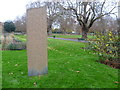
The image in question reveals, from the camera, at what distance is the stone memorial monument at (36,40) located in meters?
3.22

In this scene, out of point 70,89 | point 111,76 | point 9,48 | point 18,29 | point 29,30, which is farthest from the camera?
point 18,29

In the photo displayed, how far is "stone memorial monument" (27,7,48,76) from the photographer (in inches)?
127

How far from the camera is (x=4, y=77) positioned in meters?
3.35

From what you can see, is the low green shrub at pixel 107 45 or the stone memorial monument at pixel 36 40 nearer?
the stone memorial monument at pixel 36 40

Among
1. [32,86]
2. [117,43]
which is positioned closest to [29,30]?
[32,86]

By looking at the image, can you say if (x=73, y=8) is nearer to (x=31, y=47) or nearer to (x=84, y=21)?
(x=84, y=21)

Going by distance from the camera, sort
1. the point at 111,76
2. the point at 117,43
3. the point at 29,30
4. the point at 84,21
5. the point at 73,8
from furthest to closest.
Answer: the point at 84,21
the point at 73,8
the point at 117,43
the point at 111,76
the point at 29,30

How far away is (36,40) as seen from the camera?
3.25 meters

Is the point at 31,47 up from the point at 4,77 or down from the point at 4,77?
up

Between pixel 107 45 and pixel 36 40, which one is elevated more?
pixel 36 40

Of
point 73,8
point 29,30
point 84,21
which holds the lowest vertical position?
point 29,30

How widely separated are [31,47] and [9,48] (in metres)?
6.51

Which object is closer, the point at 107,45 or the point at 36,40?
the point at 36,40

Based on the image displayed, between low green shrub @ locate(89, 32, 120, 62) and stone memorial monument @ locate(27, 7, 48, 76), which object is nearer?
stone memorial monument @ locate(27, 7, 48, 76)
